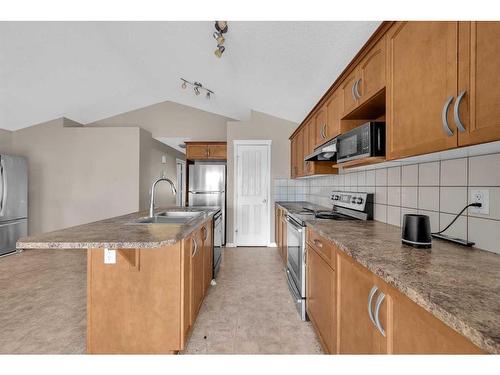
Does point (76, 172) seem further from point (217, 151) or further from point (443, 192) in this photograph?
point (443, 192)

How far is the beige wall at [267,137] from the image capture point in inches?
165

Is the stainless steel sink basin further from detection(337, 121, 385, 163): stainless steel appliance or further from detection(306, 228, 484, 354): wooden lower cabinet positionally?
detection(337, 121, 385, 163): stainless steel appliance

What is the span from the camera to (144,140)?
464 centimetres

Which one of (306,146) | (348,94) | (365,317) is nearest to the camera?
(365,317)

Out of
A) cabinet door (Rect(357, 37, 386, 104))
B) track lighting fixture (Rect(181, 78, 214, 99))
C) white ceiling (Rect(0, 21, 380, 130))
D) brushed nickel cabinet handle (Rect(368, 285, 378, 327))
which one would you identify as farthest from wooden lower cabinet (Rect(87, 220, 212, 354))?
track lighting fixture (Rect(181, 78, 214, 99))

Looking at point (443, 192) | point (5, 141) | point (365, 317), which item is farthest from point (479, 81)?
point (5, 141)

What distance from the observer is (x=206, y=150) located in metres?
4.54

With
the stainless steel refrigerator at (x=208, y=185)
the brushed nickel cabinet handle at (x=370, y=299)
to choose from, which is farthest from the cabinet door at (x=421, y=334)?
the stainless steel refrigerator at (x=208, y=185)

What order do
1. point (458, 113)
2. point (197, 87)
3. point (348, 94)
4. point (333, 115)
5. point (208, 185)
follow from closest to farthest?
point (458, 113)
point (348, 94)
point (333, 115)
point (197, 87)
point (208, 185)

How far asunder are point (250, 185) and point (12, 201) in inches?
152

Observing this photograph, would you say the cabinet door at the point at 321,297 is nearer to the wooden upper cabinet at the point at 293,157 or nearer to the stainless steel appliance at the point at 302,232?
the stainless steel appliance at the point at 302,232
